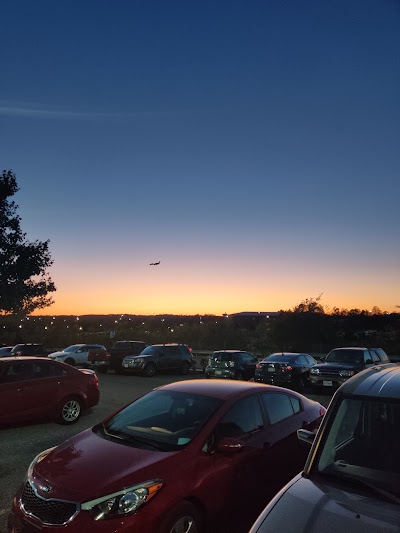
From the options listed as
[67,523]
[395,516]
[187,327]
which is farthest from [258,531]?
[187,327]

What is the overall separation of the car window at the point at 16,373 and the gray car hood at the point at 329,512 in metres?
7.44

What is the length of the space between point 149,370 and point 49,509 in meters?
17.7

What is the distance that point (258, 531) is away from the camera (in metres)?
2.57

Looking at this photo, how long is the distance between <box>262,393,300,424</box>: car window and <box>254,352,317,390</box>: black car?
1078 cm

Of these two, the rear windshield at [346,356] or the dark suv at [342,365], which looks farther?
the rear windshield at [346,356]

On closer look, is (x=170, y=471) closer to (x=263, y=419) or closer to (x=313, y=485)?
(x=313, y=485)

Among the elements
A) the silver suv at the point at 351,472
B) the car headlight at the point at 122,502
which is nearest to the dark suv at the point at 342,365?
the silver suv at the point at 351,472

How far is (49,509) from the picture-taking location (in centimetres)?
349

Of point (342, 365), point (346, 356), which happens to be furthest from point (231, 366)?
point (342, 365)

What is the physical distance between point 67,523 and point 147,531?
0.61 m

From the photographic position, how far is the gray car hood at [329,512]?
246 centimetres

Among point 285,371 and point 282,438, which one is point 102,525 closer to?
point 282,438

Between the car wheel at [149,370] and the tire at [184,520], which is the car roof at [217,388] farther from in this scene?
the car wheel at [149,370]

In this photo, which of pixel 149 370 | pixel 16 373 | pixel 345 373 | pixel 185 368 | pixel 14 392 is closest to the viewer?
pixel 14 392
